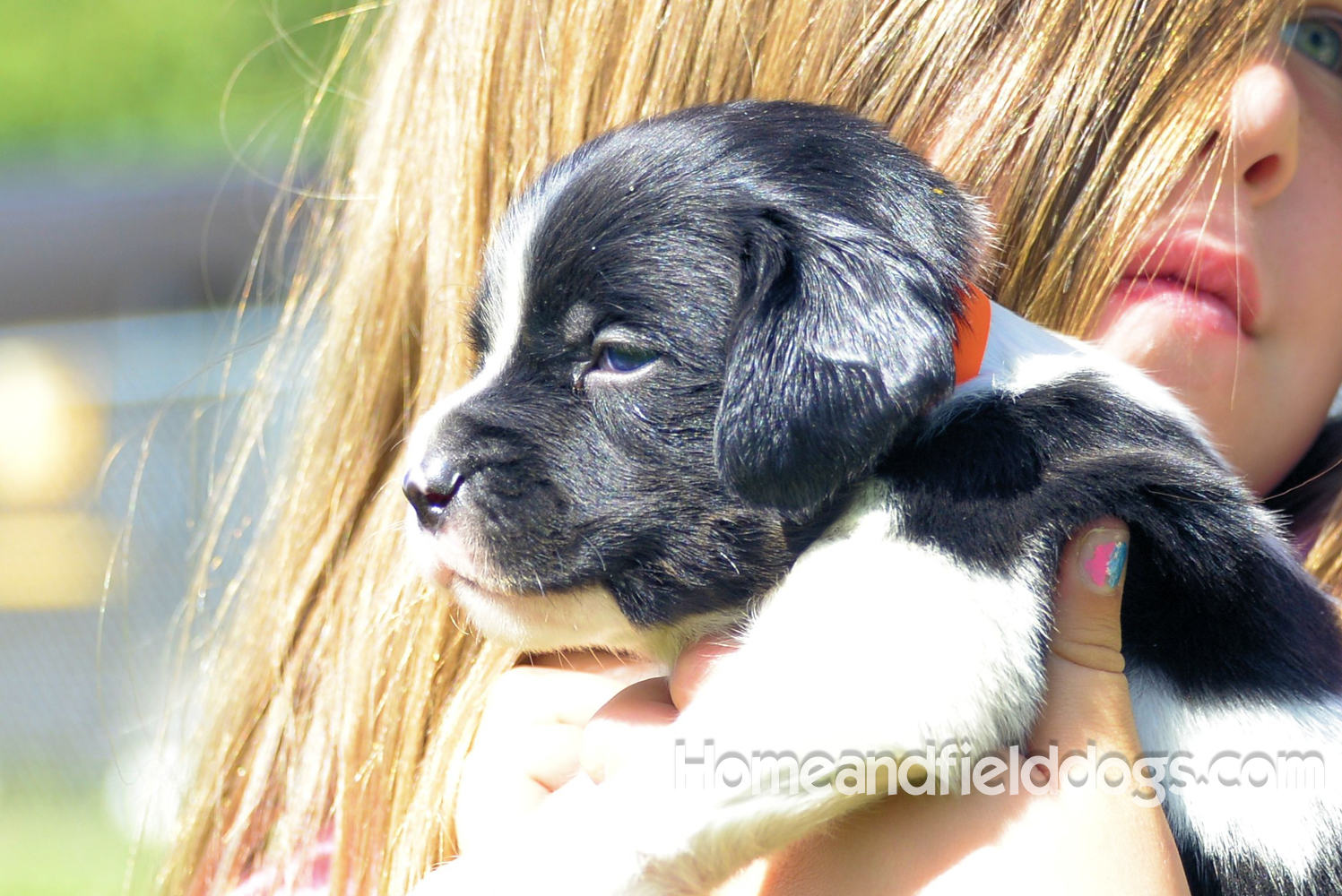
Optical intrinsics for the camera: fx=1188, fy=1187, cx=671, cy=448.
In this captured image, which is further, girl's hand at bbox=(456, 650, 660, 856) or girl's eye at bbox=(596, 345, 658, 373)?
girl's hand at bbox=(456, 650, 660, 856)

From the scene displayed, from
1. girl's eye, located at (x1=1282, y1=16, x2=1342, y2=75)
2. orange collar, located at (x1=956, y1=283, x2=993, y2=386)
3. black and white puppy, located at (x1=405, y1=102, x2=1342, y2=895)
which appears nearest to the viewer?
black and white puppy, located at (x1=405, y1=102, x2=1342, y2=895)

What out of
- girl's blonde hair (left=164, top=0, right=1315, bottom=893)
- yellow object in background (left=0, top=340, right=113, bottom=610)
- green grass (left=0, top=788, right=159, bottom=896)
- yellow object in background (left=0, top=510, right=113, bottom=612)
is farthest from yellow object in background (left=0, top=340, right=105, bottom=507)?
girl's blonde hair (left=164, top=0, right=1315, bottom=893)

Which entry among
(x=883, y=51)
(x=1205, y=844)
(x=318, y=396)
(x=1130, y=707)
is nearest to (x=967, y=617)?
(x=1130, y=707)

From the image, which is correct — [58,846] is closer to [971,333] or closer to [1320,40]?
[971,333]

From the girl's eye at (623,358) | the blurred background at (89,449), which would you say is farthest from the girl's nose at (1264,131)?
the blurred background at (89,449)

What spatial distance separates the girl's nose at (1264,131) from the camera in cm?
190

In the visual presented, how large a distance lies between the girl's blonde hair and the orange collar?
1.12 ft

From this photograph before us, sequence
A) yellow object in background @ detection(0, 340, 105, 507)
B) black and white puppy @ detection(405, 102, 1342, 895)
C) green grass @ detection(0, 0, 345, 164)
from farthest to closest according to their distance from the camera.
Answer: green grass @ detection(0, 0, 345, 164) < yellow object in background @ detection(0, 340, 105, 507) < black and white puppy @ detection(405, 102, 1342, 895)

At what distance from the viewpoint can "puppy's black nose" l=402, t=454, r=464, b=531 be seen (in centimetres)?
152

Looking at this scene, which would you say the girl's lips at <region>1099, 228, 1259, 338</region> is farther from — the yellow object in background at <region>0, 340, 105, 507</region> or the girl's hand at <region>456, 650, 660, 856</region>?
the yellow object in background at <region>0, 340, 105, 507</region>

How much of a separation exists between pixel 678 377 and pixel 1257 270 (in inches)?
42.7

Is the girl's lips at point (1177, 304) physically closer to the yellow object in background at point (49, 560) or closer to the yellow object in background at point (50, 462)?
the yellow object in background at point (50, 462)

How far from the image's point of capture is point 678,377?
147 centimetres

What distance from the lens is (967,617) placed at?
132 cm
